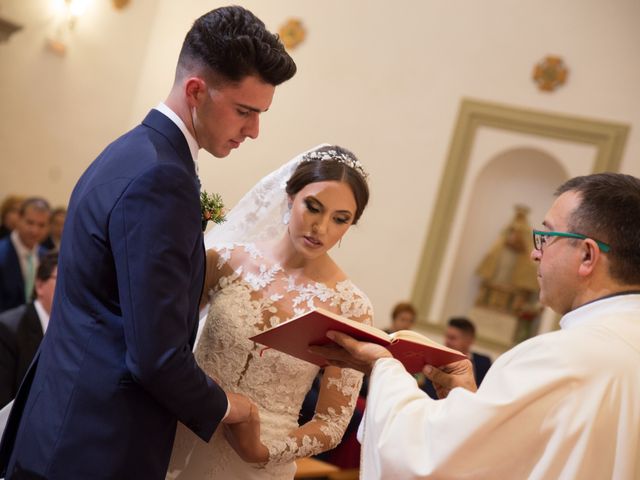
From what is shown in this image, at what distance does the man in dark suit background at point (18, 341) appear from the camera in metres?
3.90

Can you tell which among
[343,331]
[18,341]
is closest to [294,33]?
[18,341]

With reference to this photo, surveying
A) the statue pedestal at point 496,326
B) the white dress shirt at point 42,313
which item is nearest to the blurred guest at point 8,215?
the white dress shirt at point 42,313

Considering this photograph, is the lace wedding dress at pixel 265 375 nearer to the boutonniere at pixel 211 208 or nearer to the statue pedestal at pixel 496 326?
the boutonniere at pixel 211 208

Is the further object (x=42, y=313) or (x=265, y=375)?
(x=42, y=313)

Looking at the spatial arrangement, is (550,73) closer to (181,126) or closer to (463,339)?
(463,339)

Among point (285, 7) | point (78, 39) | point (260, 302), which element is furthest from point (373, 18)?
point (260, 302)

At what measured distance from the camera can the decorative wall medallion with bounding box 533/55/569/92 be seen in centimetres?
992

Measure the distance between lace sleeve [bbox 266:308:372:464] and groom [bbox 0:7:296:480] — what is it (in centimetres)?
48

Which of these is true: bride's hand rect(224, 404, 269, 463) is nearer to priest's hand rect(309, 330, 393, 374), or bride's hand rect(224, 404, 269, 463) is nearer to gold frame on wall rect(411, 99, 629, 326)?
priest's hand rect(309, 330, 393, 374)

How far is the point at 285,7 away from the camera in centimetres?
1091

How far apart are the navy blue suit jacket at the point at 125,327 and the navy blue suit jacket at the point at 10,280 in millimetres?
4917

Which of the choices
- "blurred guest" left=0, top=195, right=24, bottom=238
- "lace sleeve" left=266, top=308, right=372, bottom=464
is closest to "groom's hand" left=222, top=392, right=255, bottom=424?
"lace sleeve" left=266, top=308, right=372, bottom=464

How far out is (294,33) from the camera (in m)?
10.9

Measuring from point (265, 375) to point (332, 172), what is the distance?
2.69ft
